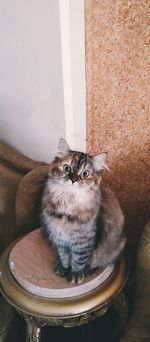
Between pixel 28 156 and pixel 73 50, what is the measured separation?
0.55 metres

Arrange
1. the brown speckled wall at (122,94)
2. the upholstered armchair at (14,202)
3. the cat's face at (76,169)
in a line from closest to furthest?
the cat's face at (76,169) < the brown speckled wall at (122,94) < the upholstered armchair at (14,202)

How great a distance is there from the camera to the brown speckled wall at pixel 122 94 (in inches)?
44.8

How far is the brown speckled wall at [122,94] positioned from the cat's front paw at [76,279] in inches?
17.7

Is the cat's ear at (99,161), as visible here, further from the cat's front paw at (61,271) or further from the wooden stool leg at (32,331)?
the wooden stool leg at (32,331)

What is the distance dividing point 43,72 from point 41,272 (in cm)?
74

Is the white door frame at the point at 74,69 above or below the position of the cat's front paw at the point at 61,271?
above

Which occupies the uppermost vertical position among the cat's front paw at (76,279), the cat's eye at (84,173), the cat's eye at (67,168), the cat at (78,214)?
the cat's eye at (67,168)

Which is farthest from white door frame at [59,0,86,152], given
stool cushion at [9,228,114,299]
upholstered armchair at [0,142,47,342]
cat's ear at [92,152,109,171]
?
stool cushion at [9,228,114,299]

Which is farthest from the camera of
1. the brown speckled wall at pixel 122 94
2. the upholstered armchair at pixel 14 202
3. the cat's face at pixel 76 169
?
the upholstered armchair at pixel 14 202

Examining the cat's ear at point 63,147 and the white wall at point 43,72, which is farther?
the white wall at point 43,72

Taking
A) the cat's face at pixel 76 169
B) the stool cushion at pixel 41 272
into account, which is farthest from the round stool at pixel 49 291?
the cat's face at pixel 76 169

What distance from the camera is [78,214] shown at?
1.08 m

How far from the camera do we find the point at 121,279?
1.14 metres

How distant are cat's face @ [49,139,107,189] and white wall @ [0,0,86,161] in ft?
0.87
